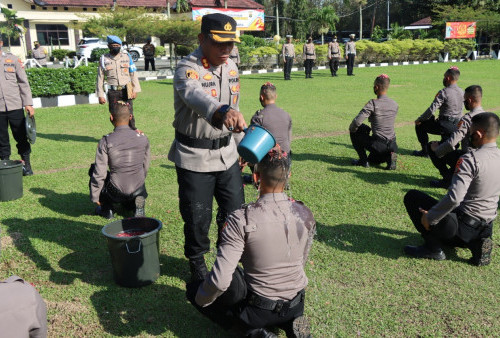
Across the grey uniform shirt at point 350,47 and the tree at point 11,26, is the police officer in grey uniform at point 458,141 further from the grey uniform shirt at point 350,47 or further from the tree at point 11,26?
the tree at point 11,26

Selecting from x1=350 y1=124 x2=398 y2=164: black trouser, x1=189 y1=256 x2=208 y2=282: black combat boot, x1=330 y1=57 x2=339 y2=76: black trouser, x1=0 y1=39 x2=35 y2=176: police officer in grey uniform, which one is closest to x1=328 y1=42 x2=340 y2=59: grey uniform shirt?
x1=330 y1=57 x2=339 y2=76: black trouser

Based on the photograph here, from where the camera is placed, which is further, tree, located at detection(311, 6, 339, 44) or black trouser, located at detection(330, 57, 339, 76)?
tree, located at detection(311, 6, 339, 44)

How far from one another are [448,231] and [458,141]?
2131mm

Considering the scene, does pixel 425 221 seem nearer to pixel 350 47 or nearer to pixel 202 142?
pixel 202 142

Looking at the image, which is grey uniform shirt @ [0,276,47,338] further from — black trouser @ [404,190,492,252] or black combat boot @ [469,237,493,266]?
black combat boot @ [469,237,493,266]

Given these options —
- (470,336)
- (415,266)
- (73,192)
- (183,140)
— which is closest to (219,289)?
(183,140)

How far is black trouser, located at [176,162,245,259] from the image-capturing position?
3900 millimetres

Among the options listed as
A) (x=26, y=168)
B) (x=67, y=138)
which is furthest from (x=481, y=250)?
(x=67, y=138)

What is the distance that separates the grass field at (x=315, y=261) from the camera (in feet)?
12.3

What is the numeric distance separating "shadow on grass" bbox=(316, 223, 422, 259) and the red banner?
33.8 meters

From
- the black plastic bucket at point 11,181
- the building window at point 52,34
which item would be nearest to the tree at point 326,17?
the building window at point 52,34

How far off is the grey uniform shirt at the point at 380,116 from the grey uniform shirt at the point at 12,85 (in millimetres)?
5532

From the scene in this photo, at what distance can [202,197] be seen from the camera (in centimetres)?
393

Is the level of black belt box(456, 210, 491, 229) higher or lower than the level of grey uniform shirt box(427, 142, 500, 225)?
lower
